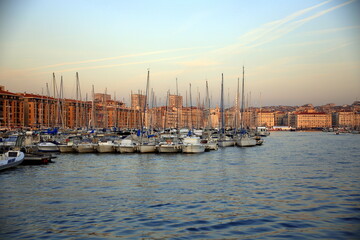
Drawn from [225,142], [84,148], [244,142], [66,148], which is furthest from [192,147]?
[244,142]

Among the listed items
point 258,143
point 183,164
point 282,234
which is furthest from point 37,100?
point 282,234

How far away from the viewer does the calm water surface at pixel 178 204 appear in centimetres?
1442

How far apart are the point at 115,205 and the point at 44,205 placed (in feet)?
10.9

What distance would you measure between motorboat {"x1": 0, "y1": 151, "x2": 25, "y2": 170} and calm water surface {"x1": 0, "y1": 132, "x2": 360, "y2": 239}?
2.96 ft

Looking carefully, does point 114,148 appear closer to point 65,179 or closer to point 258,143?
point 65,179

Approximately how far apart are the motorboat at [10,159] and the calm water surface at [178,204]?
901 millimetres

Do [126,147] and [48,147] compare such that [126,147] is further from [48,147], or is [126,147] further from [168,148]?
[48,147]

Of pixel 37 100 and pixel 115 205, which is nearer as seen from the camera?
pixel 115 205

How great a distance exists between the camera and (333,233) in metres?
14.4

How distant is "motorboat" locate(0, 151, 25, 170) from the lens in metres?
30.4

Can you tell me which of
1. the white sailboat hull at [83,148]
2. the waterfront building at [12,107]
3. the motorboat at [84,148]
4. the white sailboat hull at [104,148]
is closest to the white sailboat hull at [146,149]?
the white sailboat hull at [104,148]

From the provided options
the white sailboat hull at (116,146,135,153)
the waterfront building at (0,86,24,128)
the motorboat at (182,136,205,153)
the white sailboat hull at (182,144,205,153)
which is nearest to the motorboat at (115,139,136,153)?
the white sailboat hull at (116,146,135,153)

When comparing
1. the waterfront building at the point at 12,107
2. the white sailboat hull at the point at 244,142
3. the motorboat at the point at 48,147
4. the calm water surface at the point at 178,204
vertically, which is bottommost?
the calm water surface at the point at 178,204

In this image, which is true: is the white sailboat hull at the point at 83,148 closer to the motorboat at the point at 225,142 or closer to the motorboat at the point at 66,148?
the motorboat at the point at 66,148
